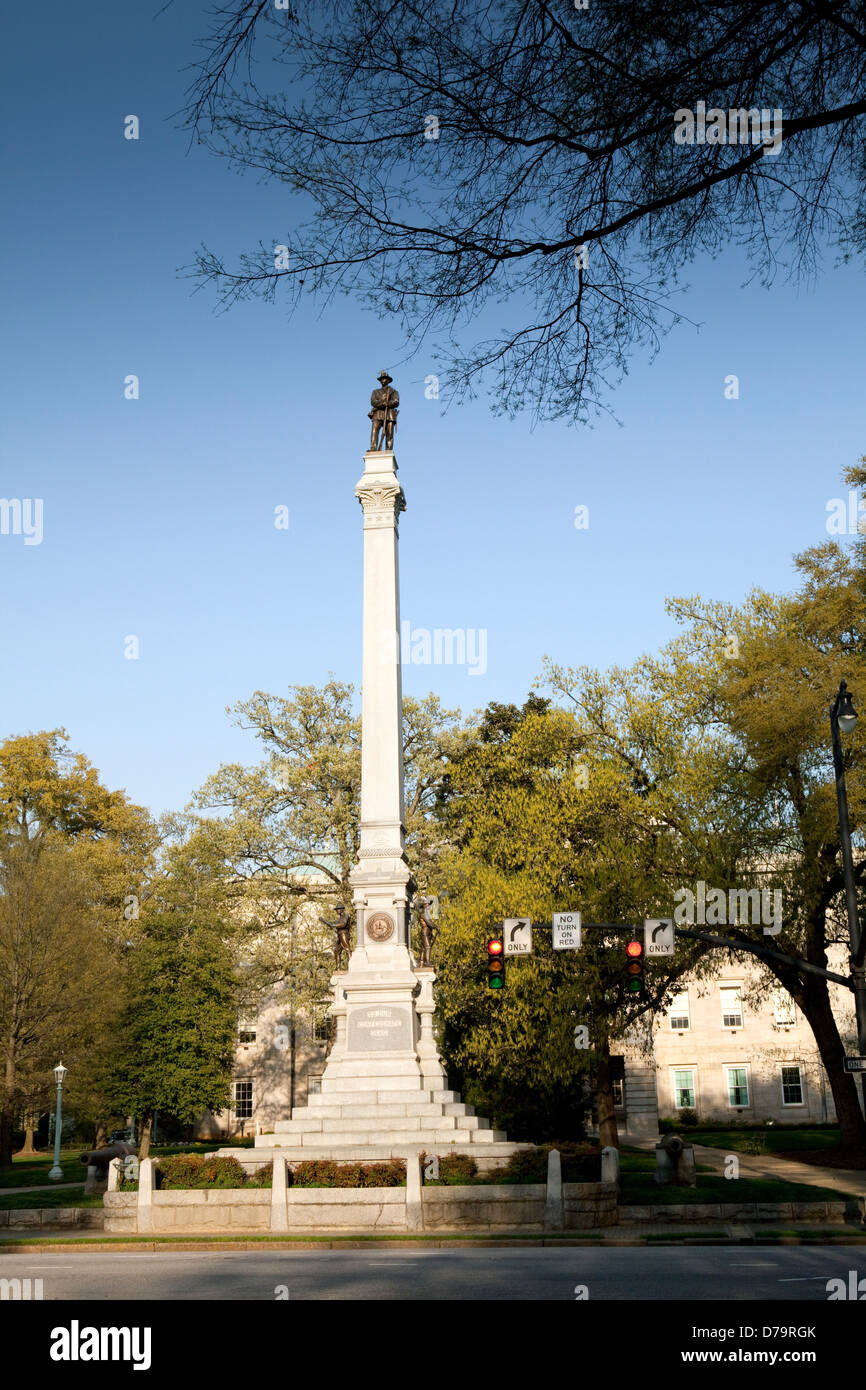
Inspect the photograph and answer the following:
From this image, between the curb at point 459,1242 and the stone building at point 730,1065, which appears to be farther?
the stone building at point 730,1065

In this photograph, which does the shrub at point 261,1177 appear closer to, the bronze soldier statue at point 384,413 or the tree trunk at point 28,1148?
the bronze soldier statue at point 384,413

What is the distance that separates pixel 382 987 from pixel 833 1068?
486 inches

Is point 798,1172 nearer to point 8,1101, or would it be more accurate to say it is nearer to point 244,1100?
point 8,1101

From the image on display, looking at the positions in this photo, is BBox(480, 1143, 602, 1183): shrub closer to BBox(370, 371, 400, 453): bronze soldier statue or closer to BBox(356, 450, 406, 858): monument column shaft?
BBox(356, 450, 406, 858): monument column shaft

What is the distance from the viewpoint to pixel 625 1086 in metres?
55.5

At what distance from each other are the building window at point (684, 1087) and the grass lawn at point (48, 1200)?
36079 mm

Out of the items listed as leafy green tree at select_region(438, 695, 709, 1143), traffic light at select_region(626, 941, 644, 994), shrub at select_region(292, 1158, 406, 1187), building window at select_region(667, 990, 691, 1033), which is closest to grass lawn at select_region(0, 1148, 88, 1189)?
leafy green tree at select_region(438, 695, 709, 1143)

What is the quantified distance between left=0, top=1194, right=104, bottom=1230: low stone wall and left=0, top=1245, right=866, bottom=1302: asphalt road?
7.05m

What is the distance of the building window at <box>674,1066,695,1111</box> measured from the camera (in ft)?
188

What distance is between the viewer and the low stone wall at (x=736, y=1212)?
21.2 metres

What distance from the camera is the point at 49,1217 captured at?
947 inches

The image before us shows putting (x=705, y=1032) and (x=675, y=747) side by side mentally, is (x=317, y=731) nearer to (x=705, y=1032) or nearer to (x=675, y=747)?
(x=675, y=747)

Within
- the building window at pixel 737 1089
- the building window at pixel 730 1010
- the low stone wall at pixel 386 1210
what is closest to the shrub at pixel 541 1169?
the low stone wall at pixel 386 1210

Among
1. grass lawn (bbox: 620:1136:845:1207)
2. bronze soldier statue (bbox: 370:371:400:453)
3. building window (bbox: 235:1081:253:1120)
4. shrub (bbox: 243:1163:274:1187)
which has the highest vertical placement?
bronze soldier statue (bbox: 370:371:400:453)
